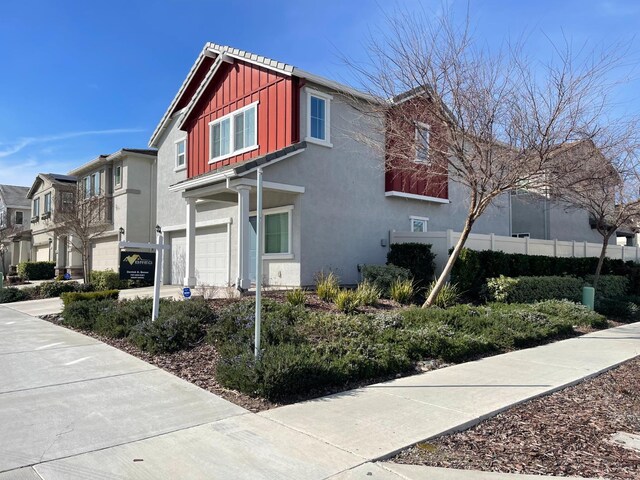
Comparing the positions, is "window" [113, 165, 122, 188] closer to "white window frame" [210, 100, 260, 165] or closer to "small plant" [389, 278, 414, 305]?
"white window frame" [210, 100, 260, 165]

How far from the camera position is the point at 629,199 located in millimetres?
Answer: 16688

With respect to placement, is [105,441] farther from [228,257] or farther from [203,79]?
[203,79]

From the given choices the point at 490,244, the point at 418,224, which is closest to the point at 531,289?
the point at 490,244

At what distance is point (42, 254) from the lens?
36938 mm

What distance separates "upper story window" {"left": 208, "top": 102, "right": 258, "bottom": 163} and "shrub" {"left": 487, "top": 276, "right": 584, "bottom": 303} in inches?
318

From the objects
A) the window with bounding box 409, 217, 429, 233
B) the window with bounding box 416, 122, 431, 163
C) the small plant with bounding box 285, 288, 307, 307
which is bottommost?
the small plant with bounding box 285, 288, 307, 307

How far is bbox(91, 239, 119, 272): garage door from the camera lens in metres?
26.1

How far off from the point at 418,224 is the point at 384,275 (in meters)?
4.86

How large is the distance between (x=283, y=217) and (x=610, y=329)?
9.06 meters

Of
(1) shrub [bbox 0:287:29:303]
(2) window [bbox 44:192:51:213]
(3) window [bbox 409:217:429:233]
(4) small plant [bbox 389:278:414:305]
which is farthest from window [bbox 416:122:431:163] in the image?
(2) window [bbox 44:192:51:213]

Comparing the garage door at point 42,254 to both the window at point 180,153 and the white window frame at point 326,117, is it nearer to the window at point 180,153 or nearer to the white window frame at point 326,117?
the window at point 180,153

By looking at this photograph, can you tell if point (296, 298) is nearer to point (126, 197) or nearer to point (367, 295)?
point (367, 295)

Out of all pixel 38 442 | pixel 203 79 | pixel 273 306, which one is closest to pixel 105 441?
pixel 38 442

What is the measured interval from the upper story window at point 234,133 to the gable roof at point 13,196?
3413 cm
